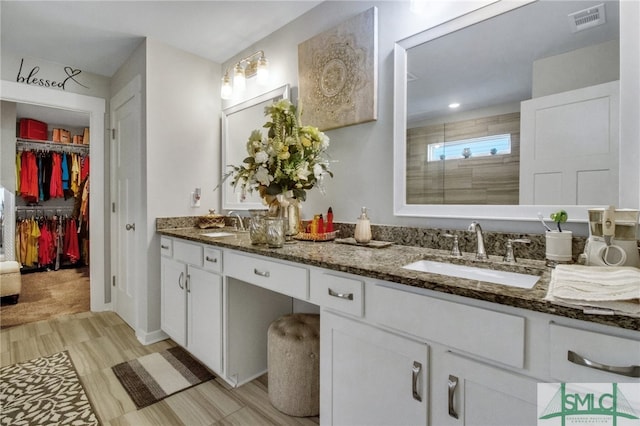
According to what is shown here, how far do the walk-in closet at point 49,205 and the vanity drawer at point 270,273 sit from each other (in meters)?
3.14

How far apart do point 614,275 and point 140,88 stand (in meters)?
3.03

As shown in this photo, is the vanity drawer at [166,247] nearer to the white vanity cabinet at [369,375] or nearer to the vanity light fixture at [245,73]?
the vanity light fixture at [245,73]

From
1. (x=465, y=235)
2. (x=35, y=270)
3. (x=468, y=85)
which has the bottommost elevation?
(x=35, y=270)

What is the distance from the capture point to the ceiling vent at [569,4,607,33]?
1.12 meters

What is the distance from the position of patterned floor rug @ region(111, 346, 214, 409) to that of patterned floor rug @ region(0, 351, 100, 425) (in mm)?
215

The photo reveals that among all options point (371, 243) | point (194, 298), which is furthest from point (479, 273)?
point (194, 298)

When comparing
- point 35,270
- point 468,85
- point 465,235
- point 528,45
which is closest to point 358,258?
point 465,235

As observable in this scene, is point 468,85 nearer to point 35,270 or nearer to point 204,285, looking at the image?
point 204,285

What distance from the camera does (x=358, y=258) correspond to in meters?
1.27

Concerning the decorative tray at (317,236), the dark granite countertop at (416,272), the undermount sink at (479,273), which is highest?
the decorative tray at (317,236)

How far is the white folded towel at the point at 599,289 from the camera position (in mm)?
673

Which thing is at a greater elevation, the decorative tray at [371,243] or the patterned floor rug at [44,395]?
the decorative tray at [371,243]

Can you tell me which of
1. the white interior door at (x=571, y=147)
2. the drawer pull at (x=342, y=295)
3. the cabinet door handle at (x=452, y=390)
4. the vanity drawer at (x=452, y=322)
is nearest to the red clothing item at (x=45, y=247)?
the drawer pull at (x=342, y=295)

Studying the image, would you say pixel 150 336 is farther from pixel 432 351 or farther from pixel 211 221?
pixel 432 351
